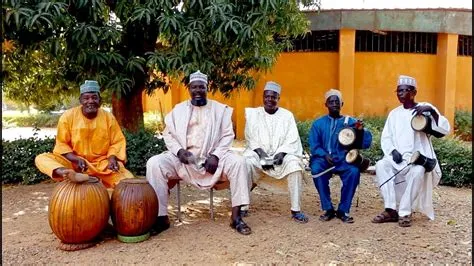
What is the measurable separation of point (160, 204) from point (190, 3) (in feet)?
8.66

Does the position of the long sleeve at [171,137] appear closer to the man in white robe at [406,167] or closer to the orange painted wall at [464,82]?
the man in white robe at [406,167]

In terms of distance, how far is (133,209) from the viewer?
4223 millimetres

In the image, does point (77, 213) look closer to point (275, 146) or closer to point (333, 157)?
point (275, 146)

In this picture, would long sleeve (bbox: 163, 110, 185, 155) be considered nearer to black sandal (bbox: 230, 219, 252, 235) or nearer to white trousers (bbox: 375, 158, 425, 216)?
black sandal (bbox: 230, 219, 252, 235)

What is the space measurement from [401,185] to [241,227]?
74.4 inches

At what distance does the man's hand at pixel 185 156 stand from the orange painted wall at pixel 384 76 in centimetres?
961

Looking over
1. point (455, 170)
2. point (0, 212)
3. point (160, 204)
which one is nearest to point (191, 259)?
point (160, 204)

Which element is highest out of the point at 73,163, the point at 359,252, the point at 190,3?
the point at 190,3

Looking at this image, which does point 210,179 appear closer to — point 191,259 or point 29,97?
point 191,259

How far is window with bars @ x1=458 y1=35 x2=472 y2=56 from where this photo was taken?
1404 centimetres

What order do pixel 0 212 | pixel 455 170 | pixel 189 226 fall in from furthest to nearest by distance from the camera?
pixel 455 170 → pixel 0 212 → pixel 189 226

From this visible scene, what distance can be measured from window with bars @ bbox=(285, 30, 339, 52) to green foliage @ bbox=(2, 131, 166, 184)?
713 centimetres

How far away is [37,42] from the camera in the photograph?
19.1ft

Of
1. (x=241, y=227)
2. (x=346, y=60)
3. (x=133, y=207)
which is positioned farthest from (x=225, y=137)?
(x=346, y=60)
